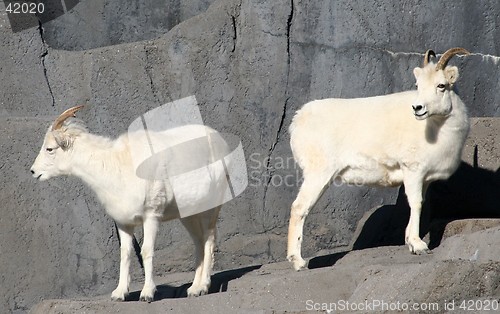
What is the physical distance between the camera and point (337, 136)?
11.8 meters

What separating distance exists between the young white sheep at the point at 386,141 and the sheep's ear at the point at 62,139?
2372 millimetres

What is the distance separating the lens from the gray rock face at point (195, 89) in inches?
490

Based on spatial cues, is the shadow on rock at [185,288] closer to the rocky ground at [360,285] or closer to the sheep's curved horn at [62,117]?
the rocky ground at [360,285]

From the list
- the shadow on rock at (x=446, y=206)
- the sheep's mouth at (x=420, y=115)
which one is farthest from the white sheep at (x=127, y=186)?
the shadow on rock at (x=446, y=206)

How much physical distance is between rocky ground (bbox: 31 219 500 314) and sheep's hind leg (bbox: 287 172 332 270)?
0.32 m

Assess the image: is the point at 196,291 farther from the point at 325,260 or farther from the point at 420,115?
the point at 420,115

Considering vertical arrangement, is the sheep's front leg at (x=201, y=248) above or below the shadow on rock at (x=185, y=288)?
above

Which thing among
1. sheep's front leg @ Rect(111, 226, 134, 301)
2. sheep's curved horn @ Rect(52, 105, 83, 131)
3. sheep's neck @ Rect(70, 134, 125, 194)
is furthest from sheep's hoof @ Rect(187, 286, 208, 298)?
sheep's curved horn @ Rect(52, 105, 83, 131)

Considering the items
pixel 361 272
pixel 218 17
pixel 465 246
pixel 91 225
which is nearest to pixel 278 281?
pixel 361 272

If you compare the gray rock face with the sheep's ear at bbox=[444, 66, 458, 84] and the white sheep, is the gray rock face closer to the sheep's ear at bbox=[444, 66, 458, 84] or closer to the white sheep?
the white sheep

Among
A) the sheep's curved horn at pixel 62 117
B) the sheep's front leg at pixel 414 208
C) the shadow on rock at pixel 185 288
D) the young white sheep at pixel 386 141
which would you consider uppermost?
the sheep's curved horn at pixel 62 117

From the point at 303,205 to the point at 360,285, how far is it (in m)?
2.37

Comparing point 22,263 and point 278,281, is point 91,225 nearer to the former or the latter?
point 22,263

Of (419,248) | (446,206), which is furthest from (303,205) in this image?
(446,206)
